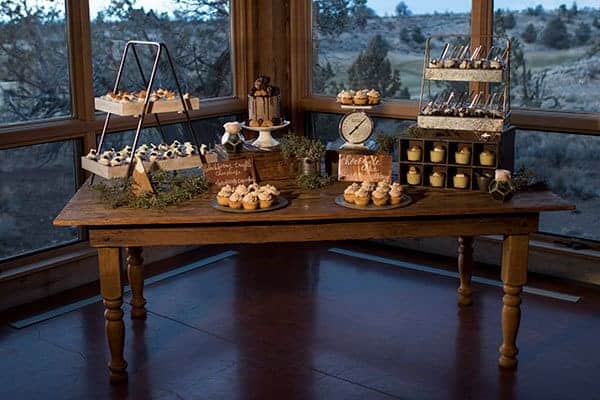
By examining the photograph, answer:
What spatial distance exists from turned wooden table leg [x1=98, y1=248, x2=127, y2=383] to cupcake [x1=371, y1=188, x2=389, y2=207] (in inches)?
42.6

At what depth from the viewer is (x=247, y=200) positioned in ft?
11.7

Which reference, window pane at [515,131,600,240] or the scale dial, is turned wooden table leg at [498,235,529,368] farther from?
window pane at [515,131,600,240]

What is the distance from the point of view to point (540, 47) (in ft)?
16.1

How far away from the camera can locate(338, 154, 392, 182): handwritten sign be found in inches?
156

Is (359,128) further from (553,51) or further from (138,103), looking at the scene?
(553,51)

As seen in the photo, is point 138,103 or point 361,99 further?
point 361,99

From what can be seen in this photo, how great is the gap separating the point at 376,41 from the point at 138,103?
2166 mm

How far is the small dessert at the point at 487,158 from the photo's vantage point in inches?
152

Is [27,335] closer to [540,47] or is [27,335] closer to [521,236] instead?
[521,236]

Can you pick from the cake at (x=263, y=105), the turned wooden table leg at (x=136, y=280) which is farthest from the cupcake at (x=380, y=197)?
the turned wooden table leg at (x=136, y=280)

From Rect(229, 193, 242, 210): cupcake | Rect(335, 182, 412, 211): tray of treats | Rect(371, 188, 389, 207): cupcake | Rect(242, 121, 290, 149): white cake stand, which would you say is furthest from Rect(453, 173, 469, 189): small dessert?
Rect(229, 193, 242, 210): cupcake

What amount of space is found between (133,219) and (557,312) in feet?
7.39

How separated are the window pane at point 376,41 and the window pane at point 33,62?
1714 mm

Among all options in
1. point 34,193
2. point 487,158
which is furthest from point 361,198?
point 34,193
